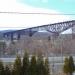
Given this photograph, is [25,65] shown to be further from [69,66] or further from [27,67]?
[69,66]

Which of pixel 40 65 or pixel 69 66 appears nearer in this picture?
pixel 40 65

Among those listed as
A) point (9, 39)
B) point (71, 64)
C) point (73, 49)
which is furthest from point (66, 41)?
point (71, 64)

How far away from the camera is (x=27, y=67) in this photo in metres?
5.38

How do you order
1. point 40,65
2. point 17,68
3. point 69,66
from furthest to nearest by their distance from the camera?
point 69,66 → point 40,65 → point 17,68

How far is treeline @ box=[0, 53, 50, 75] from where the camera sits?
17.3 feet

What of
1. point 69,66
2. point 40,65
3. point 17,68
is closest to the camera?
point 17,68

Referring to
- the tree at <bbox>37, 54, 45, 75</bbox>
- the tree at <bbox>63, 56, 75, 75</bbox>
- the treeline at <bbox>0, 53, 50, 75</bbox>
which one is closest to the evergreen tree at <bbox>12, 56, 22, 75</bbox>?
A: the treeline at <bbox>0, 53, 50, 75</bbox>

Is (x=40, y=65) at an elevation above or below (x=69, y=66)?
above

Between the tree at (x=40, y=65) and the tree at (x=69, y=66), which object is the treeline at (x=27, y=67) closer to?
the tree at (x=40, y=65)

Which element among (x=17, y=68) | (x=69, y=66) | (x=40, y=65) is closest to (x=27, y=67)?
(x=17, y=68)

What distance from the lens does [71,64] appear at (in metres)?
6.34

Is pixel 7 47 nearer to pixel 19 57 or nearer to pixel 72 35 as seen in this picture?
pixel 72 35

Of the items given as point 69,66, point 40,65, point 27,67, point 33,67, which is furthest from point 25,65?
point 69,66

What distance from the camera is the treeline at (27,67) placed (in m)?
5.27
